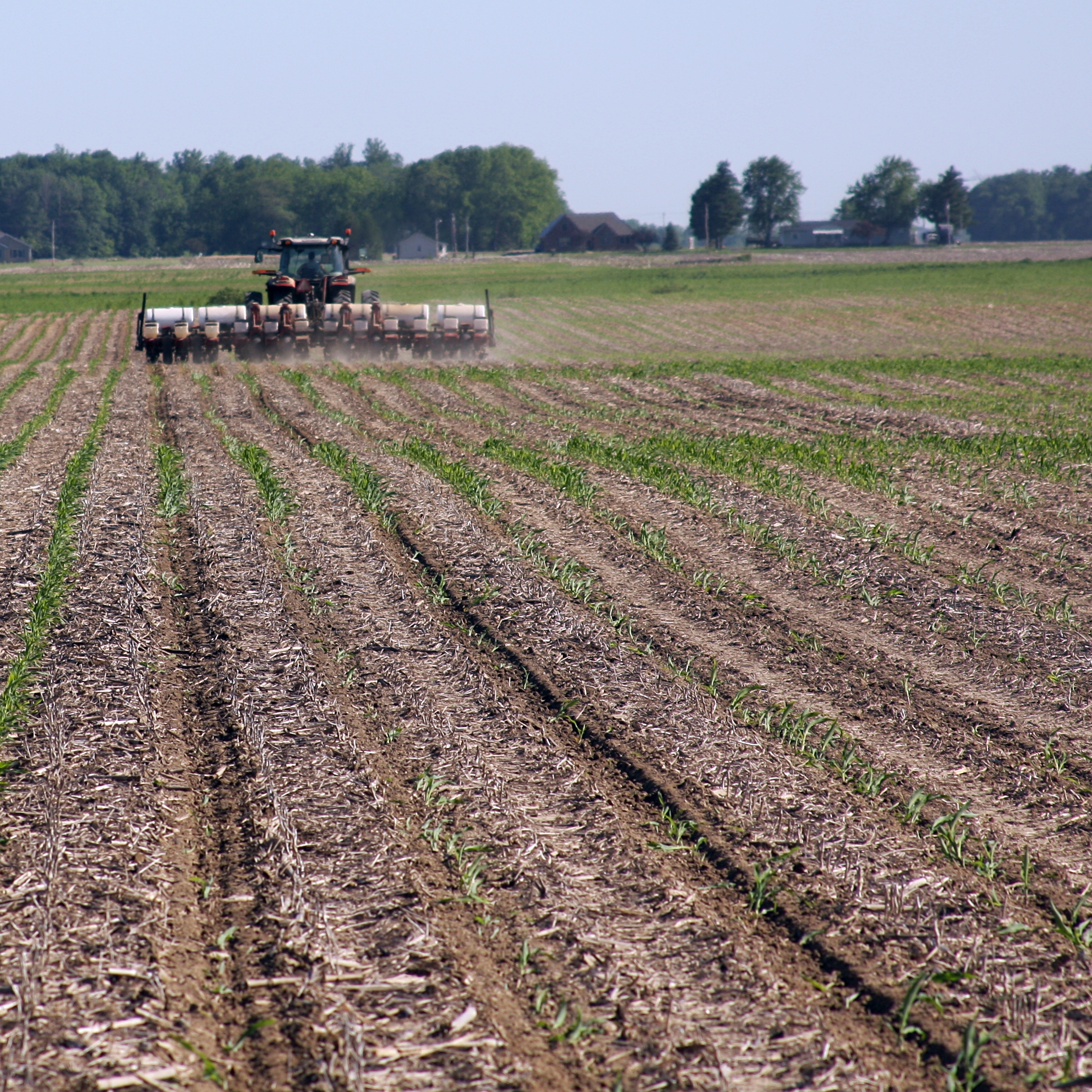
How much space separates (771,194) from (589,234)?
76.8ft

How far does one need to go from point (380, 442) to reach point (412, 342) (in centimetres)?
1099

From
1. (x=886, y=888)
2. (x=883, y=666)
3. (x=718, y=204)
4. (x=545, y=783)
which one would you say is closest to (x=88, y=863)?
(x=545, y=783)

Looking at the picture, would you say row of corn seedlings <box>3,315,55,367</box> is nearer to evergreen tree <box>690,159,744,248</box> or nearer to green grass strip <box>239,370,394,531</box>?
green grass strip <box>239,370,394,531</box>

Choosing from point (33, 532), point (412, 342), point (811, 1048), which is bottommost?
point (811, 1048)

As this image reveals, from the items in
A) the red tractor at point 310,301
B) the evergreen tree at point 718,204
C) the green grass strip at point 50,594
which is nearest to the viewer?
the green grass strip at point 50,594

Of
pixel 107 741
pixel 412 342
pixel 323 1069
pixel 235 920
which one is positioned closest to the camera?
pixel 323 1069

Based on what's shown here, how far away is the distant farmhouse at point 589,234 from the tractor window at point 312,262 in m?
88.9

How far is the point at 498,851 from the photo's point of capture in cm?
468

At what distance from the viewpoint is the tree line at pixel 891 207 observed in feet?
335

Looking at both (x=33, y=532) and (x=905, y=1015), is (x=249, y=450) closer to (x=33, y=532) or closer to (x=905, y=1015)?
(x=33, y=532)

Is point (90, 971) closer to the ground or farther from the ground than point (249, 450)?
closer to the ground

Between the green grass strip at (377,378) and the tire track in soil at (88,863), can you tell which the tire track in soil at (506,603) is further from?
the tire track in soil at (88,863)

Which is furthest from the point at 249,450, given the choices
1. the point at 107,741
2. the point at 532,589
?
the point at 107,741

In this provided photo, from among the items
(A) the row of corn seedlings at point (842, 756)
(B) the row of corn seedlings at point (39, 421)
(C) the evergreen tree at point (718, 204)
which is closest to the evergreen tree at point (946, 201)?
(C) the evergreen tree at point (718, 204)
